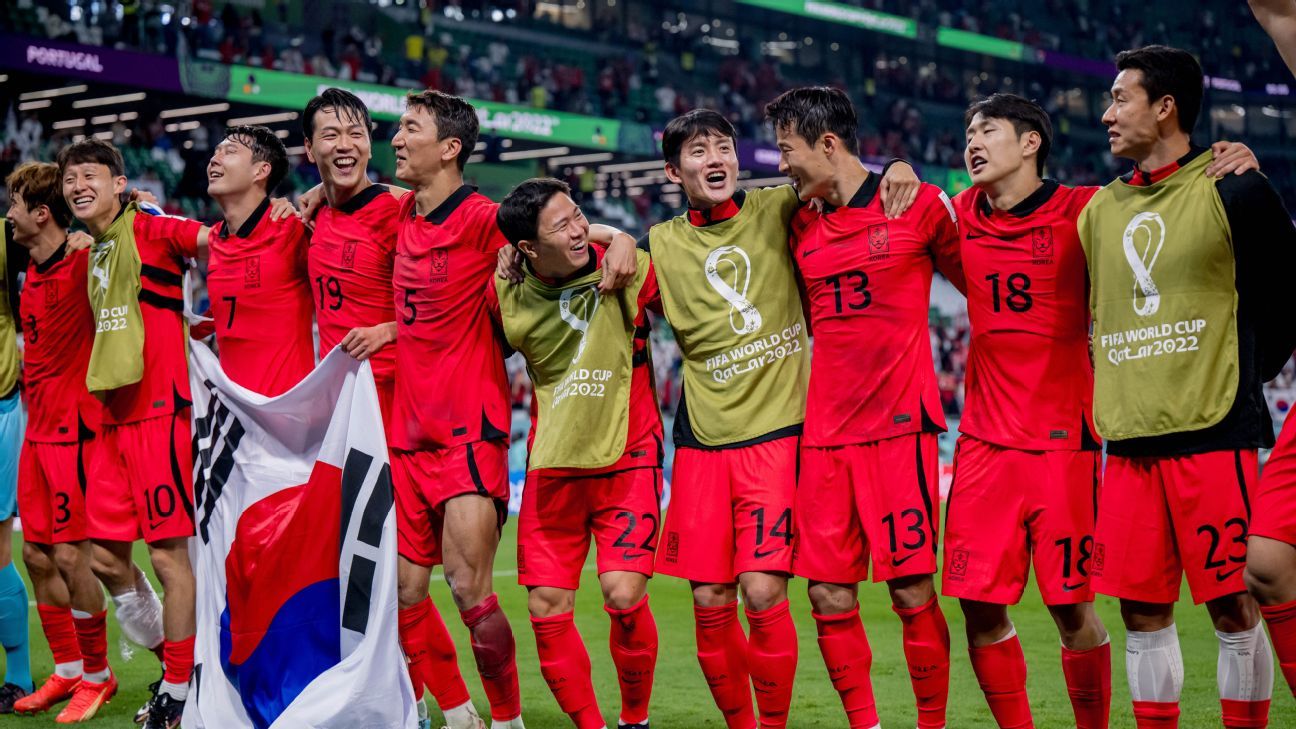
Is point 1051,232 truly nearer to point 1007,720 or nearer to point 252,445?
point 1007,720

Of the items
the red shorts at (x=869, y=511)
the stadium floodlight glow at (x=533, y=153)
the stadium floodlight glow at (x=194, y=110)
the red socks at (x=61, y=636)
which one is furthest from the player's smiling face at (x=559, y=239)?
the stadium floodlight glow at (x=533, y=153)

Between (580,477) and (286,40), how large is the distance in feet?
85.6

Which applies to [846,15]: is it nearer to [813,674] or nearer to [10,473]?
[813,674]

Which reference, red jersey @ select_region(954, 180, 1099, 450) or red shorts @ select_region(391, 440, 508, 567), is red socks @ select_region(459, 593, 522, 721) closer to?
red shorts @ select_region(391, 440, 508, 567)

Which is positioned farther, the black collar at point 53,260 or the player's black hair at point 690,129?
the black collar at point 53,260

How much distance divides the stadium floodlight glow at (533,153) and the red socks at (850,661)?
31.2m

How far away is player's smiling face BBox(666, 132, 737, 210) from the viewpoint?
16.5 feet

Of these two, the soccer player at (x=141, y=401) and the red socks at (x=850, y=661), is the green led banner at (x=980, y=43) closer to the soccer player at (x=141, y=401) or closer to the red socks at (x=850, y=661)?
the soccer player at (x=141, y=401)

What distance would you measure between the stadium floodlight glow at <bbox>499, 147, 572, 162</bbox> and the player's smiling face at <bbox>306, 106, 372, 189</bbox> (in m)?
29.7

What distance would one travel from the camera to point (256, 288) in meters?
5.91

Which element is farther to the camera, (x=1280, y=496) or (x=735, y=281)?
(x=735, y=281)

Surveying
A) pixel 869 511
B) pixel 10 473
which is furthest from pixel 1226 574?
pixel 10 473

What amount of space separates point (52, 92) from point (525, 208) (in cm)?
2505

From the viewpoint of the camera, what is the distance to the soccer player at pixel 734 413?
4820 mm
